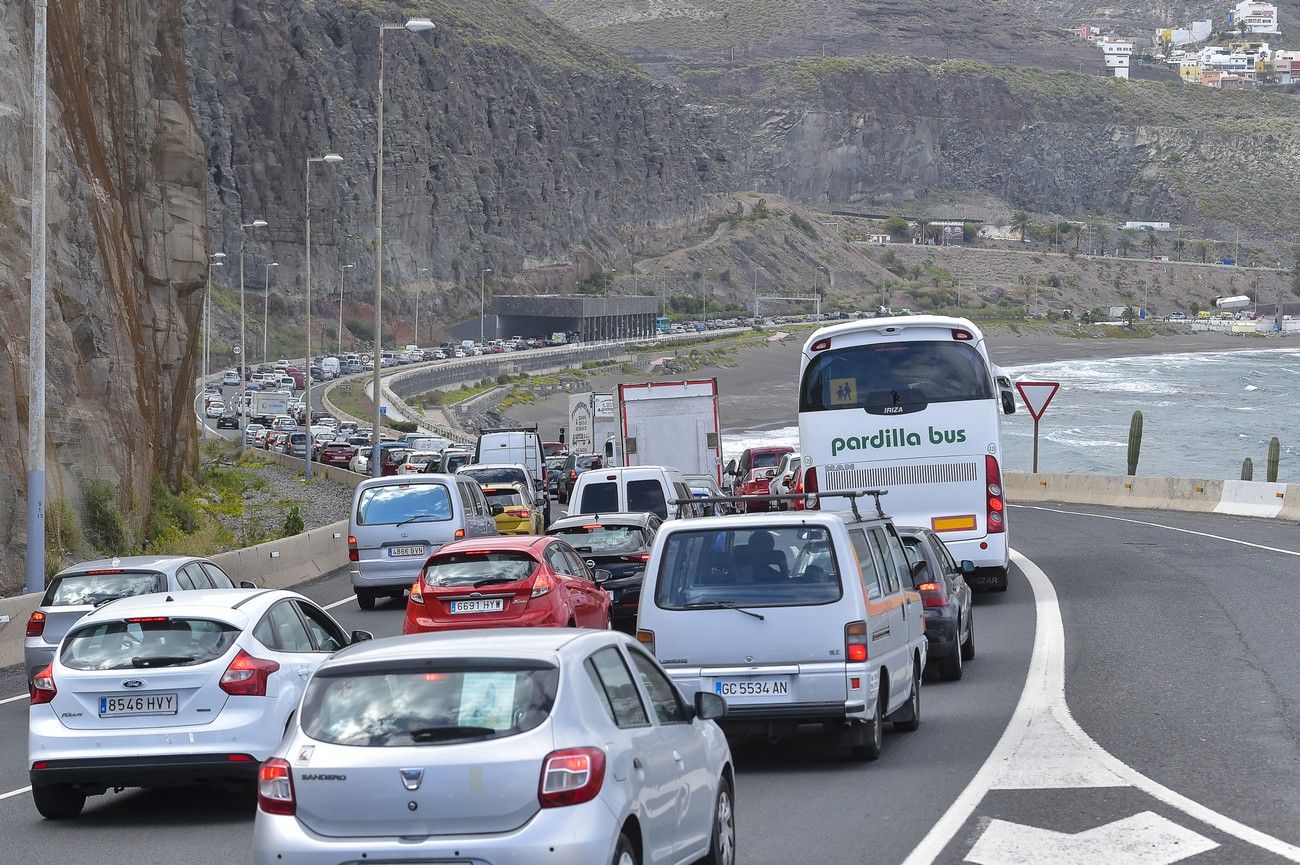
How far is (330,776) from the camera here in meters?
6.65

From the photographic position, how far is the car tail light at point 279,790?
672 cm

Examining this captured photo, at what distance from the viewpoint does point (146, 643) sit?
1057cm

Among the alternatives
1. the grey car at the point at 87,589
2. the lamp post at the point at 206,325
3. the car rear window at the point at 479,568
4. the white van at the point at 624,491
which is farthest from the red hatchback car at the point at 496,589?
the lamp post at the point at 206,325

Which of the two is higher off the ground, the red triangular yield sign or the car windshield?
the car windshield

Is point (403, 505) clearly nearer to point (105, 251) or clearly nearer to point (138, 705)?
point (138, 705)

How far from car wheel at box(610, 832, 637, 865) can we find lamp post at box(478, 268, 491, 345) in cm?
13861

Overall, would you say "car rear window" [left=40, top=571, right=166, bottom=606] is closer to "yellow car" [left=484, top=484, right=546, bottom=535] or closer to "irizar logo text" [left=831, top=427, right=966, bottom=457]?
"irizar logo text" [left=831, top=427, right=966, bottom=457]

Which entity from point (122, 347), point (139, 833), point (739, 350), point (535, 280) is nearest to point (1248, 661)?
point (139, 833)

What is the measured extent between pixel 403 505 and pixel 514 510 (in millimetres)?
5520

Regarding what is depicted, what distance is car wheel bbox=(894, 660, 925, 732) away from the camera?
1288cm

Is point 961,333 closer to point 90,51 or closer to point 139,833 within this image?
point 139,833

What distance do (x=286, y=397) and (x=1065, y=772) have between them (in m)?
82.1

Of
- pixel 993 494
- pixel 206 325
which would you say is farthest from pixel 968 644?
pixel 206 325

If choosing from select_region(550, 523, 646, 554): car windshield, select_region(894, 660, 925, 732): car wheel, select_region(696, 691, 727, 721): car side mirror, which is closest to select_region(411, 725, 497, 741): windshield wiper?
select_region(696, 691, 727, 721): car side mirror
